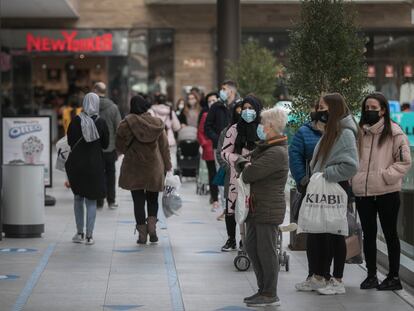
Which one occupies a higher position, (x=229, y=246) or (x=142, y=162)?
(x=142, y=162)

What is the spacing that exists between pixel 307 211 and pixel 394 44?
96.6 ft

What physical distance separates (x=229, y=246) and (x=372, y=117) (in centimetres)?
329

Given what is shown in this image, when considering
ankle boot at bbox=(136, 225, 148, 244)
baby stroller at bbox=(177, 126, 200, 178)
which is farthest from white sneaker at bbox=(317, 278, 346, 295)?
baby stroller at bbox=(177, 126, 200, 178)

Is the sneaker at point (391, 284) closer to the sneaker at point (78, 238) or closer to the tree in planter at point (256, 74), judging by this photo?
the sneaker at point (78, 238)

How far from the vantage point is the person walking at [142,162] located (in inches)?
507

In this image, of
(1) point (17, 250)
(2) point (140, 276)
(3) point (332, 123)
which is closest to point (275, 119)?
(3) point (332, 123)

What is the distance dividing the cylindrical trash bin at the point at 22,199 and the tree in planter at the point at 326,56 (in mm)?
3345

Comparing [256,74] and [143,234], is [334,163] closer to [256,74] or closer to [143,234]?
[143,234]

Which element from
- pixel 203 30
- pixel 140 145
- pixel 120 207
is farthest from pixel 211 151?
pixel 203 30

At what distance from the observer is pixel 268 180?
29.3 feet

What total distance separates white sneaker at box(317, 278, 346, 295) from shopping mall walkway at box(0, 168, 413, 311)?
0.08 metres

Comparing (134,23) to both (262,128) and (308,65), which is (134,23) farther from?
(262,128)

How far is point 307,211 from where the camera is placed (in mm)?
9391

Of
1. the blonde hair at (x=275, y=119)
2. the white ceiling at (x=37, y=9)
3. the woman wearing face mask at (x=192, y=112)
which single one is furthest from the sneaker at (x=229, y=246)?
the white ceiling at (x=37, y=9)
